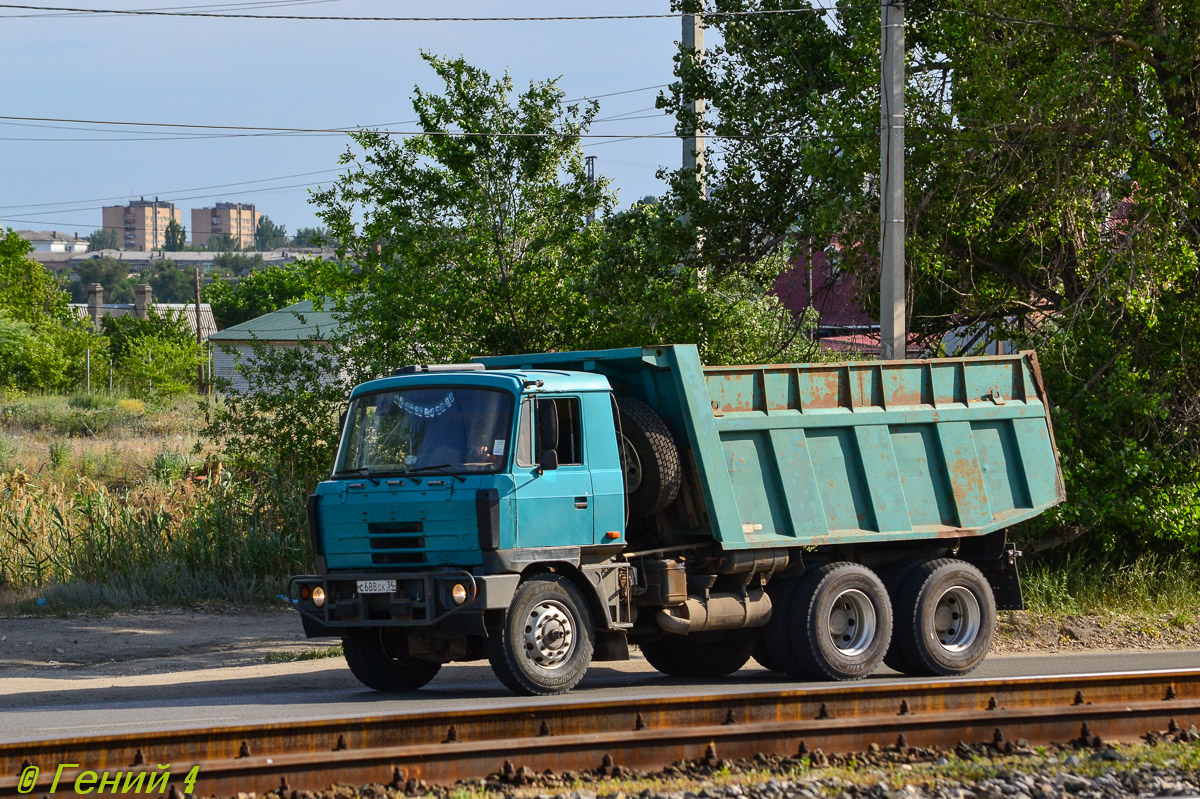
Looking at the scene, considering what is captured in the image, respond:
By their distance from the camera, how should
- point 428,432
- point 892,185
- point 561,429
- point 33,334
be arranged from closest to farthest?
point 428,432
point 561,429
point 892,185
point 33,334

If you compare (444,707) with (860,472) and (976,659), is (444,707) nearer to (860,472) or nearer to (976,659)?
(860,472)

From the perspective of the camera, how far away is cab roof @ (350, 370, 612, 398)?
1052 centimetres

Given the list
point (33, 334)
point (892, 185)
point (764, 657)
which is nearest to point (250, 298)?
point (33, 334)

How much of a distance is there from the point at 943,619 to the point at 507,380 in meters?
4.73

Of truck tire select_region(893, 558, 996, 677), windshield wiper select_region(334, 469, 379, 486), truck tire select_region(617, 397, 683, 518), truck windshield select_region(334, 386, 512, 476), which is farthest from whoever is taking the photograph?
truck tire select_region(893, 558, 996, 677)

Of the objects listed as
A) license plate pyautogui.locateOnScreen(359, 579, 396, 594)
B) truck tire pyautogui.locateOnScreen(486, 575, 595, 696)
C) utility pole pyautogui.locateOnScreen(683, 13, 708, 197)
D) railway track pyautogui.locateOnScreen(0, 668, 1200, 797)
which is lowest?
railway track pyautogui.locateOnScreen(0, 668, 1200, 797)

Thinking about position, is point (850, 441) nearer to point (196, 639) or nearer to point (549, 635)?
point (549, 635)

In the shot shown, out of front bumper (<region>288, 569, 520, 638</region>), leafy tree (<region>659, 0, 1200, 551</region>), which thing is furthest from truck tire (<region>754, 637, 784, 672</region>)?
leafy tree (<region>659, 0, 1200, 551</region>)

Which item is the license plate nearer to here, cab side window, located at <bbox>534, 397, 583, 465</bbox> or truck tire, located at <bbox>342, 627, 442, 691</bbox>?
truck tire, located at <bbox>342, 627, 442, 691</bbox>

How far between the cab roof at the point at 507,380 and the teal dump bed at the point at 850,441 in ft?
1.57

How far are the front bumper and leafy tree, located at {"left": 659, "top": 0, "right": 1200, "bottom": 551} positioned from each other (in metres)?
7.75

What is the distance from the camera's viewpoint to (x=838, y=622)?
39.0 feet

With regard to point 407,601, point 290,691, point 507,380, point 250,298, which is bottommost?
point 290,691

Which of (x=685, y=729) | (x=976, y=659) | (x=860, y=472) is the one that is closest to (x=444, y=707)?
(x=685, y=729)
